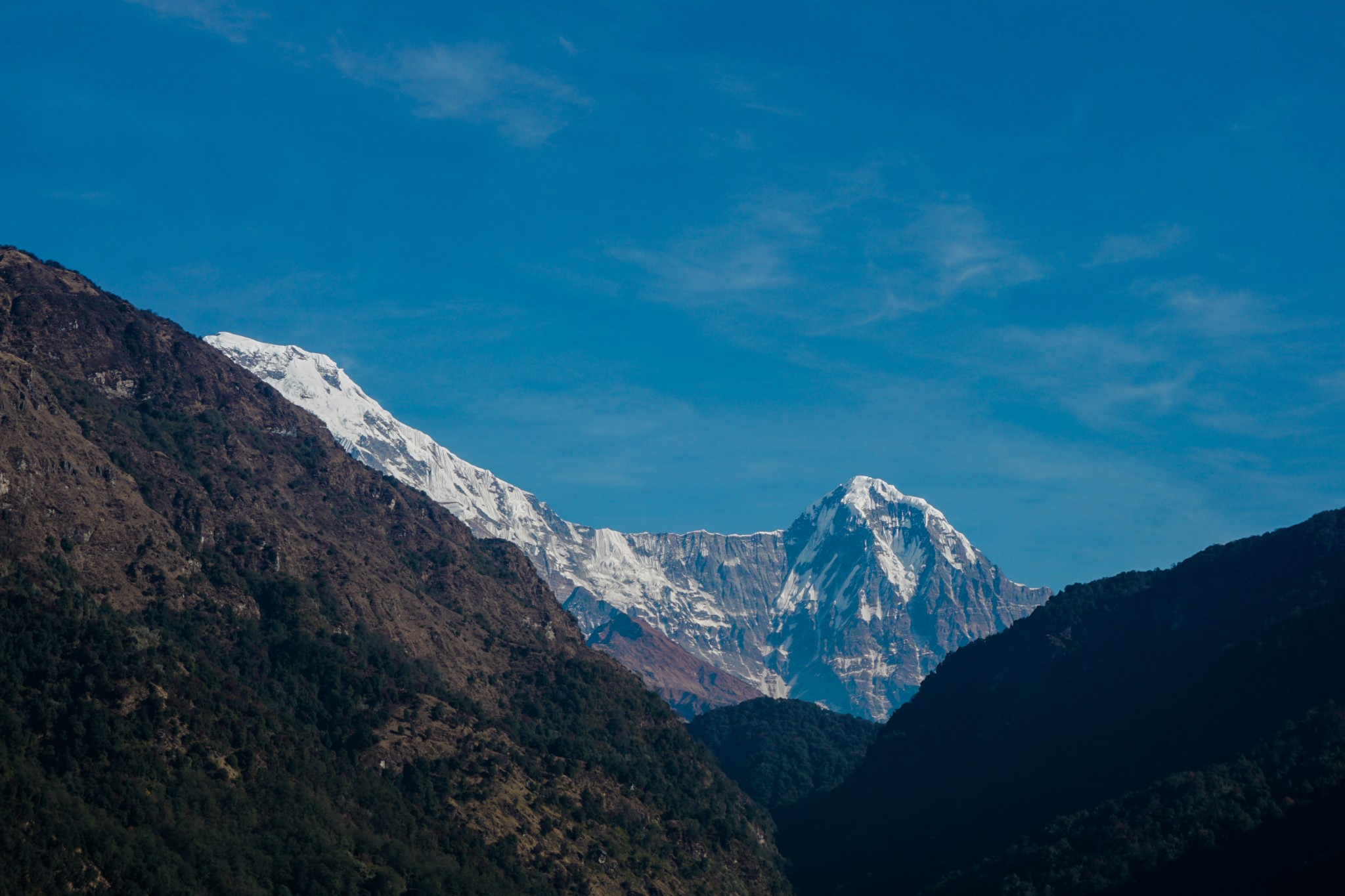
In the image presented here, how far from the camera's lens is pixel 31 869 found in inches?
7854
